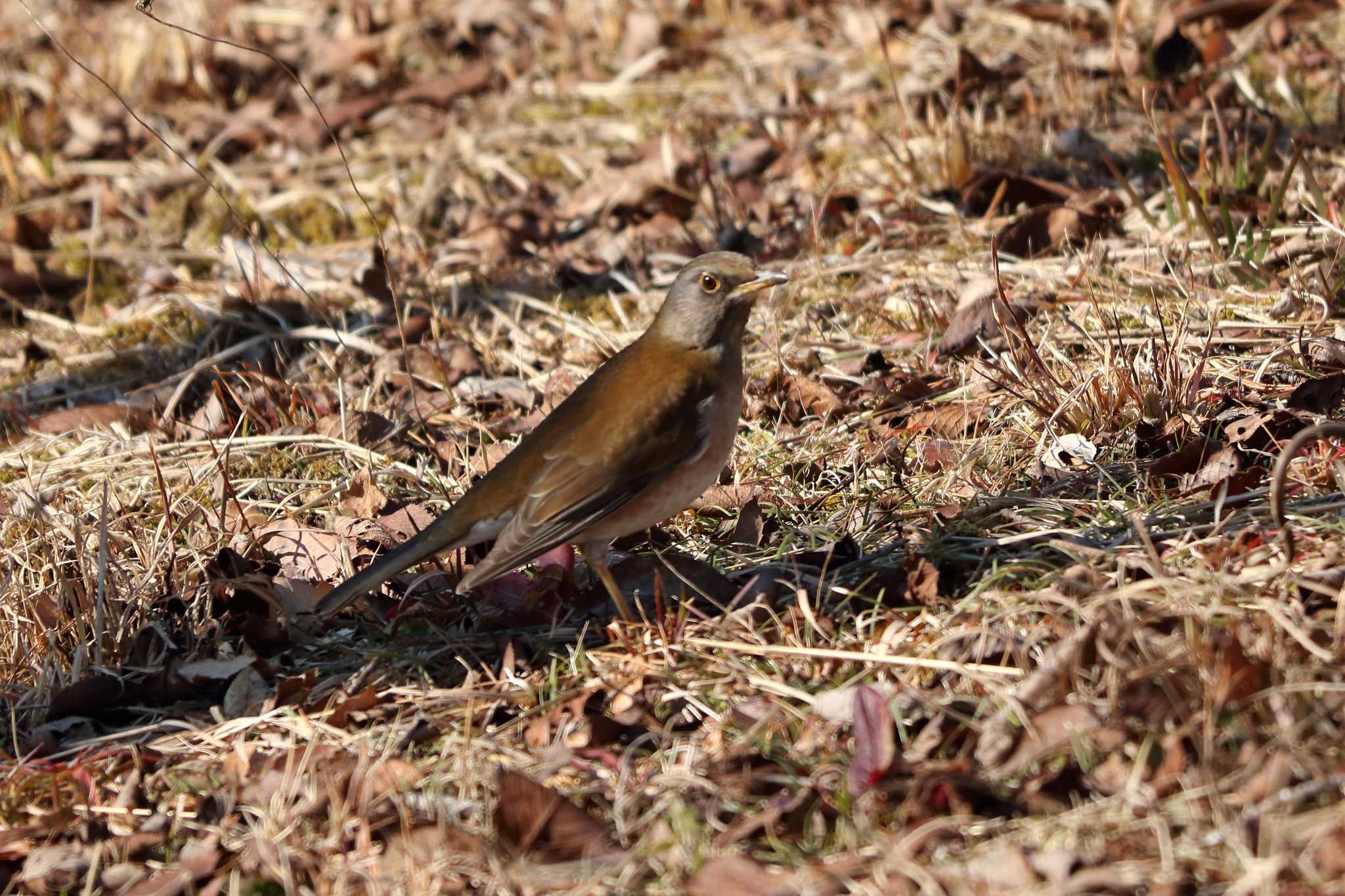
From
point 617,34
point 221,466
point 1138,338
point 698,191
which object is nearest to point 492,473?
point 221,466

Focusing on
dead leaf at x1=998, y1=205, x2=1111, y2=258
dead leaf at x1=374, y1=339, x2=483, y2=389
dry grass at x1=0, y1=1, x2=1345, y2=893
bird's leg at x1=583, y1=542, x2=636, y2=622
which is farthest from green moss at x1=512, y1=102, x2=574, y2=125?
bird's leg at x1=583, y1=542, x2=636, y2=622

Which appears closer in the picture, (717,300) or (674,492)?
(674,492)

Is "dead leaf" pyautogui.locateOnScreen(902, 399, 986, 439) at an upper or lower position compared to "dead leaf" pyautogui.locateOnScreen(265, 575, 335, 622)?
lower

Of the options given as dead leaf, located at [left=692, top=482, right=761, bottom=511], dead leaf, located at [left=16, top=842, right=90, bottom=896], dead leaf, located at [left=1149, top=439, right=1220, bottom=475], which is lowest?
dead leaf, located at [left=692, top=482, right=761, bottom=511]

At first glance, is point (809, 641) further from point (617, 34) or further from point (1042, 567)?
point (617, 34)

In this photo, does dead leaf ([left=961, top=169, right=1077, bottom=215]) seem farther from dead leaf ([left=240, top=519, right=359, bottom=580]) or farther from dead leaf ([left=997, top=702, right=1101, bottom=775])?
dead leaf ([left=997, top=702, right=1101, bottom=775])

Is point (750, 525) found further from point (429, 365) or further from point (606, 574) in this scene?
point (429, 365)

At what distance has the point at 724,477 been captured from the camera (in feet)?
17.4

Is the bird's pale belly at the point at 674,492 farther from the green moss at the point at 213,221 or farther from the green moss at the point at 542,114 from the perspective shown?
the green moss at the point at 542,114

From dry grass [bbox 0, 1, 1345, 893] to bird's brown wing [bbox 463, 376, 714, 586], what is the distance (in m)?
0.31

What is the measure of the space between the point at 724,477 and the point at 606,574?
1.09 metres

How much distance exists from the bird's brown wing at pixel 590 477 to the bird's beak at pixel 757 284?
0.45 meters

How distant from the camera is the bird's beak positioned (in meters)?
4.73

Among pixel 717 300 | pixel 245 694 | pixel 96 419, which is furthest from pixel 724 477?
pixel 96 419
